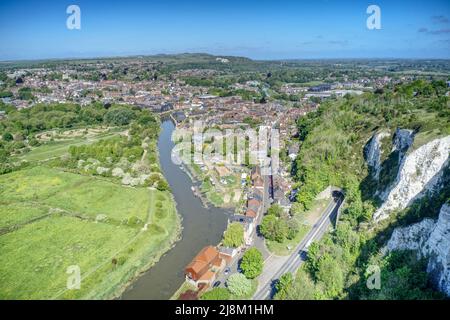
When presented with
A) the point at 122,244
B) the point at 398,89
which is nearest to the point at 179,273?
the point at 122,244

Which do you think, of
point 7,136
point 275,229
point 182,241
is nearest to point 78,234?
point 182,241

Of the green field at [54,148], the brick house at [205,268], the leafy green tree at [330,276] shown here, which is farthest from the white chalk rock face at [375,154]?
the green field at [54,148]

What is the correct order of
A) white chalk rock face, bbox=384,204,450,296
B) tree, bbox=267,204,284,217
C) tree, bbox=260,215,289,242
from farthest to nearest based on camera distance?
tree, bbox=267,204,284,217 → tree, bbox=260,215,289,242 → white chalk rock face, bbox=384,204,450,296

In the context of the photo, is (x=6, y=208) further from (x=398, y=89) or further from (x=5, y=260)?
(x=398, y=89)

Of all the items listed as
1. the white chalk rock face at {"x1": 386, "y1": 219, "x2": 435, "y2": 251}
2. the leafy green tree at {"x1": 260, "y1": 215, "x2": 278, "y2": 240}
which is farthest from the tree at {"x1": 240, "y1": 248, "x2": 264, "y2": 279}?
the white chalk rock face at {"x1": 386, "y1": 219, "x2": 435, "y2": 251}

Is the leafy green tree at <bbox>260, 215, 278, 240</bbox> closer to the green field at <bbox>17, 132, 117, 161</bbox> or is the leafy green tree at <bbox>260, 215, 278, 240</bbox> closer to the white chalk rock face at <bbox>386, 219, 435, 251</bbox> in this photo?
the white chalk rock face at <bbox>386, 219, 435, 251</bbox>
